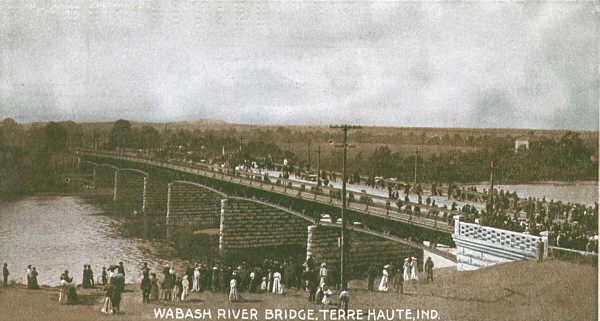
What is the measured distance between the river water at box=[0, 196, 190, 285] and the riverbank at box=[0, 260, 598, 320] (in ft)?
6.00

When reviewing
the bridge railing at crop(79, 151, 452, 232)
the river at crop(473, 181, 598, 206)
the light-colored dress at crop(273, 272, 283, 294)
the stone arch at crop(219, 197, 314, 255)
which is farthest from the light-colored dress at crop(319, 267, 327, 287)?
the stone arch at crop(219, 197, 314, 255)

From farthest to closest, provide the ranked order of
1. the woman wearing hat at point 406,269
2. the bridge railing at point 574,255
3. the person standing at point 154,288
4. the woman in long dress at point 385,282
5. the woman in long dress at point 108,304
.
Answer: the woman wearing hat at point 406,269 → the woman in long dress at point 385,282 → the person standing at point 154,288 → the woman in long dress at point 108,304 → the bridge railing at point 574,255

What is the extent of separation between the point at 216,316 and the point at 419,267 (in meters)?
8.79

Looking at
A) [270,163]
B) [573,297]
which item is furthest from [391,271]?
[270,163]

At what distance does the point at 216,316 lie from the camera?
39.8 feet

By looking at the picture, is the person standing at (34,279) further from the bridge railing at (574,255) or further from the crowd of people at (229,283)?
the bridge railing at (574,255)

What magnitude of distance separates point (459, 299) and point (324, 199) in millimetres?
6472

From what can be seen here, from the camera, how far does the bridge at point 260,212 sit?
14.3m

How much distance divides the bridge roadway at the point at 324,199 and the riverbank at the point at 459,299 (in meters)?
1.16

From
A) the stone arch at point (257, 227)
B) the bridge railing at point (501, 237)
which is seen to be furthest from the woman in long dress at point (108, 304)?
the bridge railing at point (501, 237)

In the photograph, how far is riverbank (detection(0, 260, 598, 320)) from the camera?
11242mm

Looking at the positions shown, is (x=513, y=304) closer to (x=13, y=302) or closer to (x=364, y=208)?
(x=364, y=208)

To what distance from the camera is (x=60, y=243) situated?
56.6ft

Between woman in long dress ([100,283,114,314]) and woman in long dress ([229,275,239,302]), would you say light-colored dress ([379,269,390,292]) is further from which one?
woman in long dress ([100,283,114,314])
